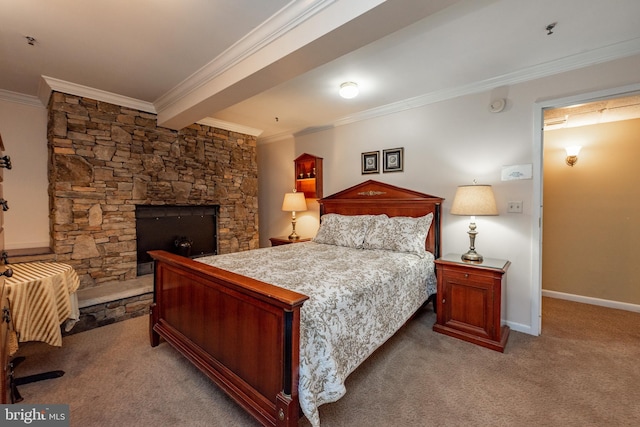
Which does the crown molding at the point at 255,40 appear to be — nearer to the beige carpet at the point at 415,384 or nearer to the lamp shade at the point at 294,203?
the lamp shade at the point at 294,203

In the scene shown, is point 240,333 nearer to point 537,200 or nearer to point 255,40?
point 255,40

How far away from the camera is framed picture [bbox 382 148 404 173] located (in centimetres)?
343

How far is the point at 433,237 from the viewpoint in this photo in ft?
10.1

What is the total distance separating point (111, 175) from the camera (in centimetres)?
321

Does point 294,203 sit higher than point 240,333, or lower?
higher

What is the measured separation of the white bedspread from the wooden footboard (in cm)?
11

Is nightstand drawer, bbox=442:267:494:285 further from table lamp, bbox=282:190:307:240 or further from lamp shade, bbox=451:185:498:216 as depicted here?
table lamp, bbox=282:190:307:240

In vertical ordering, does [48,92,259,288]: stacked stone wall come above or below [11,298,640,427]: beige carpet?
above

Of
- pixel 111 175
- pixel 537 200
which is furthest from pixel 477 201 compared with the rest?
pixel 111 175

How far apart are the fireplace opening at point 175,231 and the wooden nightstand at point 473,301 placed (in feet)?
10.5

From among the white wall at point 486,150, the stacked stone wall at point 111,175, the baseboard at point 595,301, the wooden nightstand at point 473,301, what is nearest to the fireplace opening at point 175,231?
the stacked stone wall at point 111,175

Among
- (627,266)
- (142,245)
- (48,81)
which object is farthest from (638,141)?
(48,81)

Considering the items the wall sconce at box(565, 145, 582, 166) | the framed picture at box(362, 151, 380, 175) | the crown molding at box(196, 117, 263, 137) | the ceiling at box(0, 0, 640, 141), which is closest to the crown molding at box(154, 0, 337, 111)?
the ceiling at box(0, 0, 640, 141)

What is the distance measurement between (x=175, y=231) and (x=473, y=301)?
3713 millimetres
